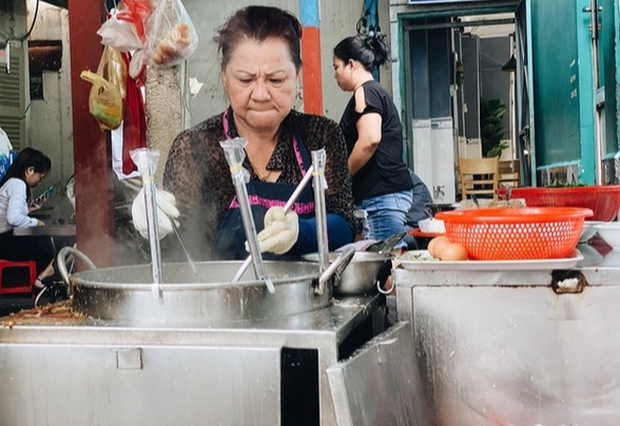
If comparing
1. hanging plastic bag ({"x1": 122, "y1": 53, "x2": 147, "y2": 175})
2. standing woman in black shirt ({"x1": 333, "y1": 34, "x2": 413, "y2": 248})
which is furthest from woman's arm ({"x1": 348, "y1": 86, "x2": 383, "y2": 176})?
hanging plastic bag ({"x1": 122, "y1": 53, "x2": 147, "y2": 175})

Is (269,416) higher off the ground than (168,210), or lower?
lower

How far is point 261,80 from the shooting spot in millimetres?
2180

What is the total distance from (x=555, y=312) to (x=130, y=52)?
2313 millimetres

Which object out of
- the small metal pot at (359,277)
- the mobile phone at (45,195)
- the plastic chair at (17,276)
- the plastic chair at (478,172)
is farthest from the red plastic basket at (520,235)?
the plastic chair at (478,172)

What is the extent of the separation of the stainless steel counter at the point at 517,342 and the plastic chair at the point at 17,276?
5441 millimetres

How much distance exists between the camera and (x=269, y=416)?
1166mm

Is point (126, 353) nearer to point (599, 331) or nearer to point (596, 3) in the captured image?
point (599, 331)

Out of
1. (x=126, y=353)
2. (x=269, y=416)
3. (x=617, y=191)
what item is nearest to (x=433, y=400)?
(x=269, y=416)

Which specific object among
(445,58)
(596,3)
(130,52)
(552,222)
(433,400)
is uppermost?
(445,58)

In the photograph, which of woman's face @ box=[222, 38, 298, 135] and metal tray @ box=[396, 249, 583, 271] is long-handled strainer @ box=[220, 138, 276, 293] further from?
woman's face @ box=[222, 38, 298, 135]

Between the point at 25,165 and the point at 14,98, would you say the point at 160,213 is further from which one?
the point at 14,98

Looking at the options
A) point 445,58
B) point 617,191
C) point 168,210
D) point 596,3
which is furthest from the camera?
point 445,58

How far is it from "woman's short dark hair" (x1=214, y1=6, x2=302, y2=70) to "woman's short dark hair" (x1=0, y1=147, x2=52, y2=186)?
4834mm

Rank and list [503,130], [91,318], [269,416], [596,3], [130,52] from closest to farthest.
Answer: [269,416]
[91,318]
[130,52]
[596,3]
[503,130]
